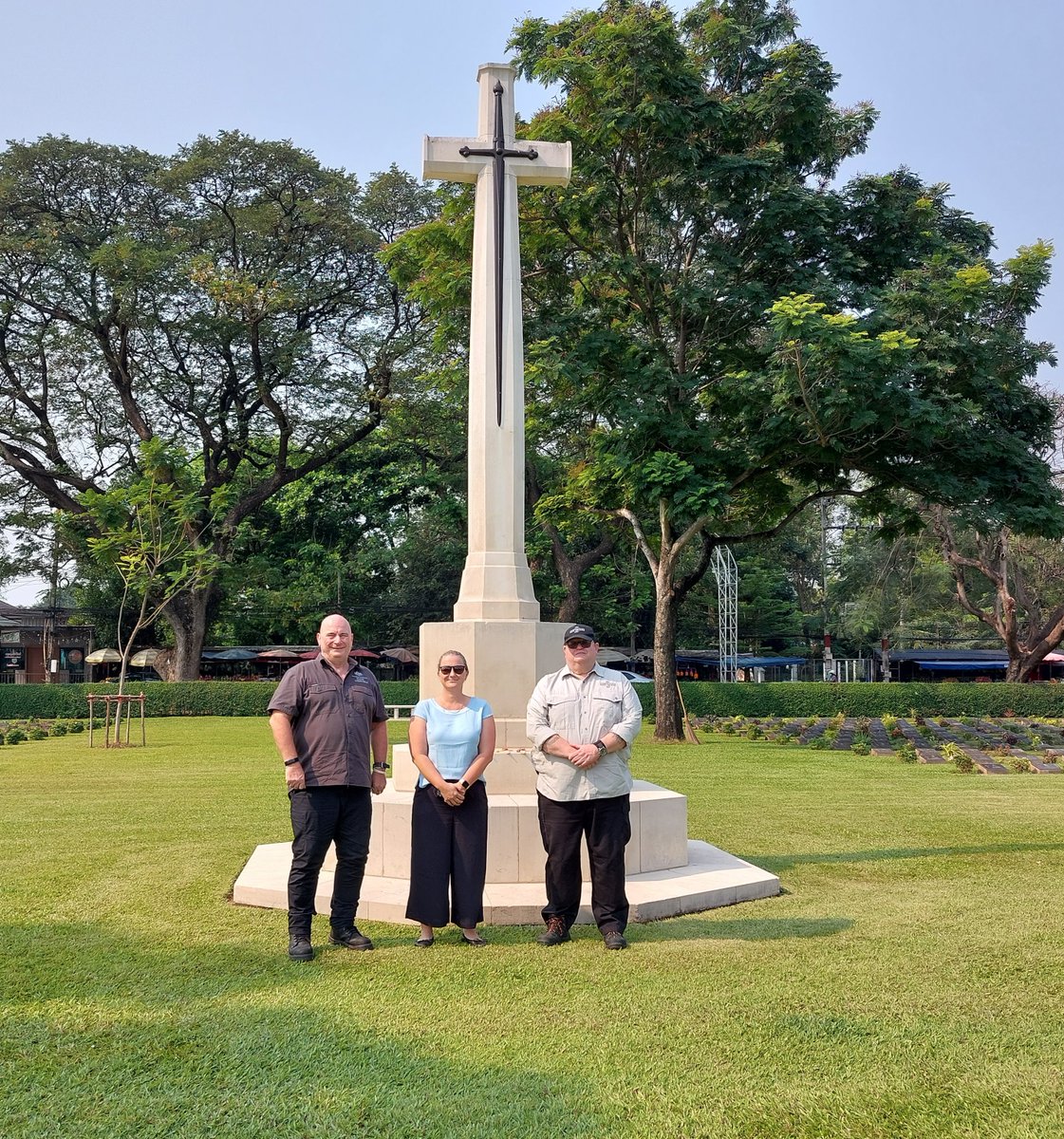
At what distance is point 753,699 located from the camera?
29.0 meters

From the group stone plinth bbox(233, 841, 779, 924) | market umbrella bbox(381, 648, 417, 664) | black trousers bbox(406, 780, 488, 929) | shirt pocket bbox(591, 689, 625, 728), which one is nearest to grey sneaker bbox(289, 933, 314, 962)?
black trousers bbox(406, 780, 488, 929)

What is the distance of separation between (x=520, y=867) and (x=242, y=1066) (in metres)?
2.94

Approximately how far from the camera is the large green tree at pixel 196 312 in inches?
1170

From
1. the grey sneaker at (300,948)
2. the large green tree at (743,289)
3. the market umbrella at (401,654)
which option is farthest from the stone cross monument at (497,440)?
the market umbrella at (401,654)

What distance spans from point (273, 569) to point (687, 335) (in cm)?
2172

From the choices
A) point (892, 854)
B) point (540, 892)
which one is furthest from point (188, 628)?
point (540, 892)

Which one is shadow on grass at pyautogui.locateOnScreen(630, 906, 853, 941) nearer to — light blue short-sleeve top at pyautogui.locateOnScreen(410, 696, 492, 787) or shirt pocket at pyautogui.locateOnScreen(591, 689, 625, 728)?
shirt pocket at pyautogui.locateOnScreen(591, 689, 625, 728)

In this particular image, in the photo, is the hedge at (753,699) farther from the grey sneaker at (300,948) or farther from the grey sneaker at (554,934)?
the grey sneaker at (300,948)

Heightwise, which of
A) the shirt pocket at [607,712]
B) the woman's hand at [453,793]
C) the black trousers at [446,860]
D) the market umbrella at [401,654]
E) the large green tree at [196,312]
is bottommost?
the black trousers at [446,860]

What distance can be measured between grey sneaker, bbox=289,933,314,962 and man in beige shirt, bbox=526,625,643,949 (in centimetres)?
117

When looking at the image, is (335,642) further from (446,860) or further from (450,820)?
(446,860)

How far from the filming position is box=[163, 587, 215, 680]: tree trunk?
32.8 metres

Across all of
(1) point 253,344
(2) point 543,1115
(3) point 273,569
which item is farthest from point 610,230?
(3) point 273,569

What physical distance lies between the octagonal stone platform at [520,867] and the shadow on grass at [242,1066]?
1.38 m
